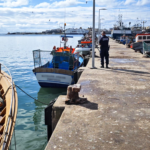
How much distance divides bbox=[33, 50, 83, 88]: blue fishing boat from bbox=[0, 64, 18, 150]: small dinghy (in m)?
4.20

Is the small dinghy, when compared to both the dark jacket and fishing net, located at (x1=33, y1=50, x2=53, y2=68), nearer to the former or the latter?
fishing net, located at (x1=33, y1=50, x2=53, y2=68)

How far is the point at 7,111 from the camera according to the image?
20.2 feet

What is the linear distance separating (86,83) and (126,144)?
4377 mm

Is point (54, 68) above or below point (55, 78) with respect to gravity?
above

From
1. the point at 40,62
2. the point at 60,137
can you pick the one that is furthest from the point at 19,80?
the point at 60,137

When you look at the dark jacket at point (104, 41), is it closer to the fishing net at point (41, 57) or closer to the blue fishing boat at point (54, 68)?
the blue fishing boat at point (54, 68)

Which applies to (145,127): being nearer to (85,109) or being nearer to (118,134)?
(118,134)

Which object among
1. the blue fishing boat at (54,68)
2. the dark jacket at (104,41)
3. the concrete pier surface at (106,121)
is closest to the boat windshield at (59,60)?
the blue fishing boat at (54,68)

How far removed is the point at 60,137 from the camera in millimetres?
3984

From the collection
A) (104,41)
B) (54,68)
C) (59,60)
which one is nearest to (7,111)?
(104,41)

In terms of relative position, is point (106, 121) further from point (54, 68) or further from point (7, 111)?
point (54, 68)

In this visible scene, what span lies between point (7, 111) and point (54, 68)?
7.41m

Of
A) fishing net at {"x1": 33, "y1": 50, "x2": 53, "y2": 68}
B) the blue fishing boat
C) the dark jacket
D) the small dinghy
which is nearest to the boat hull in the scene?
the blue fishing boat

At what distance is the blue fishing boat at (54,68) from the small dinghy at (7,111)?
420 centimetres
